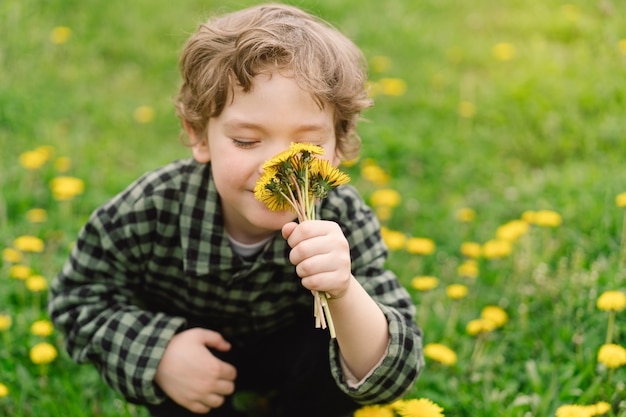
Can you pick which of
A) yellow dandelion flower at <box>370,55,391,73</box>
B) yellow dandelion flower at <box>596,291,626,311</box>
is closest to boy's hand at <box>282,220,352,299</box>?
yellow dandelion flower at <box>596,291,626,311</box>

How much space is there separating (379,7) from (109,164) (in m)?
2.11

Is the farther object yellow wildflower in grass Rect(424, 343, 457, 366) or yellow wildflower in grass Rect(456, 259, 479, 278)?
yellow wildflower in grass Rect(456, 259, 479, 278)

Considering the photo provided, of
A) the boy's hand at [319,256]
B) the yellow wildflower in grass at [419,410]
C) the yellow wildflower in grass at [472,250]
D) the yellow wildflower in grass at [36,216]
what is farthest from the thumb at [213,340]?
the yellow wildflower in grass at [36,216]

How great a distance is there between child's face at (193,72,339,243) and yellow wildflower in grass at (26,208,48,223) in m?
1.20

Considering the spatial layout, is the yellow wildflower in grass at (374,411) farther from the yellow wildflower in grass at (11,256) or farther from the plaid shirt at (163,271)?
the yellow wildflower in grass at (11,256)

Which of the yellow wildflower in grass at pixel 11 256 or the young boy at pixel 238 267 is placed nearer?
the young boy at pixel 238 267

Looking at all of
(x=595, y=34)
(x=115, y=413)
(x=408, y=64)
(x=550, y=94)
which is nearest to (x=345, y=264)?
(x=115, y=413)

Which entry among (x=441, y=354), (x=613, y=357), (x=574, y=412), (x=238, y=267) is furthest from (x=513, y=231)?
(x=238, y=267)

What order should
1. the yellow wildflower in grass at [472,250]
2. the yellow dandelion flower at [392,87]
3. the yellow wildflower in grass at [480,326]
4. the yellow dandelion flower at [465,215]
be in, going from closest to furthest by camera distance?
the yellow wildflower in grass at [480,326], the yellow wildflower in grass at [472,250], the yellow dandelion flower at [465,215], the yellow dandelion flower at [392,87]

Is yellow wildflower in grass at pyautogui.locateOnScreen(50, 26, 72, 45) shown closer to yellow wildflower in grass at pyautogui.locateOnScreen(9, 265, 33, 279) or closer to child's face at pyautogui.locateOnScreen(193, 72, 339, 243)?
yellow wildflower in grass at pyautogui.locateOnScreen(9, 265, 33, 279)

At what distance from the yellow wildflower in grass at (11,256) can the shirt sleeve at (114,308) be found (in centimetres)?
55

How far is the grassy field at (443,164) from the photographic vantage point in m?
1.87

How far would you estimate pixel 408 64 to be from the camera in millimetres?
3932

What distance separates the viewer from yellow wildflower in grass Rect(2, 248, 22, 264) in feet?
7.18
